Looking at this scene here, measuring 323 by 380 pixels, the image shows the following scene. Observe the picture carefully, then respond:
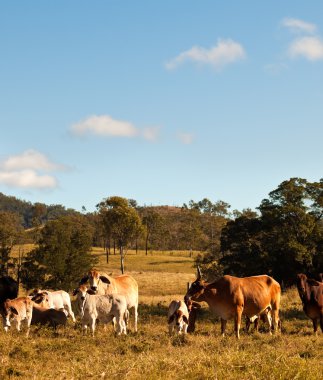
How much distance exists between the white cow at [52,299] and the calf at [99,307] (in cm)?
324

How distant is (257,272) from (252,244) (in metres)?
2.56

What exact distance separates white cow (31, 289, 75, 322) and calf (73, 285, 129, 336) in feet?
10.6

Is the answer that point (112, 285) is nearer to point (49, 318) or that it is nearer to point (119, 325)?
point (49, 318)

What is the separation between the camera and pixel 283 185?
142ft

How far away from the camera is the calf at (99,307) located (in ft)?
49.0

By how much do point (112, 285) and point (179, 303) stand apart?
2628mm

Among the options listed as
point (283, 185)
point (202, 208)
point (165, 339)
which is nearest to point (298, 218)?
point (283, 185)

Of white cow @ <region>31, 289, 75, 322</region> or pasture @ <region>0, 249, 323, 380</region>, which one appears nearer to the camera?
pasture @ <region>0, 249, 323, 380</region>

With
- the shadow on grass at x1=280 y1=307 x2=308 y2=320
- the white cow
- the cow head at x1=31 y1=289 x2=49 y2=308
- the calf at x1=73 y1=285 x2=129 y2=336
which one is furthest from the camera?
the shadow on grass at x1=280 y1=307 x2=308 y2=320

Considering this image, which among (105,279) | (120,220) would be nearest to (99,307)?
(105,279)

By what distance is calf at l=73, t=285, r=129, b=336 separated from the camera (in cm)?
1494

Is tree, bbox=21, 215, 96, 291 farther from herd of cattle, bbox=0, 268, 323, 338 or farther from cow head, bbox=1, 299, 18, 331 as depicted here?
cow head, bbox=1, 299, 18, 331

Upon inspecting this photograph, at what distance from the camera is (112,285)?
685 inches

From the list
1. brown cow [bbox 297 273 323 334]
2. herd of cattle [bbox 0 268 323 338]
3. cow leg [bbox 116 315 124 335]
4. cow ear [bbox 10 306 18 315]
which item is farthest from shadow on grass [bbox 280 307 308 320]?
cow ear [bbox 10 306 18 315]
